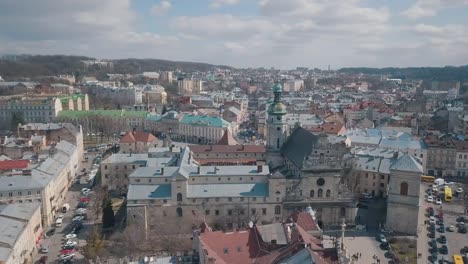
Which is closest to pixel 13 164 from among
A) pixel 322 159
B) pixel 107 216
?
pixel 107 216

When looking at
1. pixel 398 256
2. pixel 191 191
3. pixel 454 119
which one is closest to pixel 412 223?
pixel 398 256

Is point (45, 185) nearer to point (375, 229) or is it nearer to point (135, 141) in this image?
point (135, 141)

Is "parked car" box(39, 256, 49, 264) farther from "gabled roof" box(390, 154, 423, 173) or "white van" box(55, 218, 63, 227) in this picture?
"gabled roof" box(390, 154, 423, 173)

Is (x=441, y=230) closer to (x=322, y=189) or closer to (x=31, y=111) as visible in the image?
(x=322, y=189)

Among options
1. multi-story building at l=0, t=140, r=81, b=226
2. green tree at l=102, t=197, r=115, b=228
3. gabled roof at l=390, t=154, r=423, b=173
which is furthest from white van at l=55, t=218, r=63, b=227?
gabled roof at l=390, t=154, r=423, b=173

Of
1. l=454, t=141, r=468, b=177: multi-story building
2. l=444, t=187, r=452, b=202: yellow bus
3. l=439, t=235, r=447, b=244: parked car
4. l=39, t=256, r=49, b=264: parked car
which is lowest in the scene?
l=39, t=256, r=49, b=264: parked car

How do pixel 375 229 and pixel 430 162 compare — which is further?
pixel 430 162
